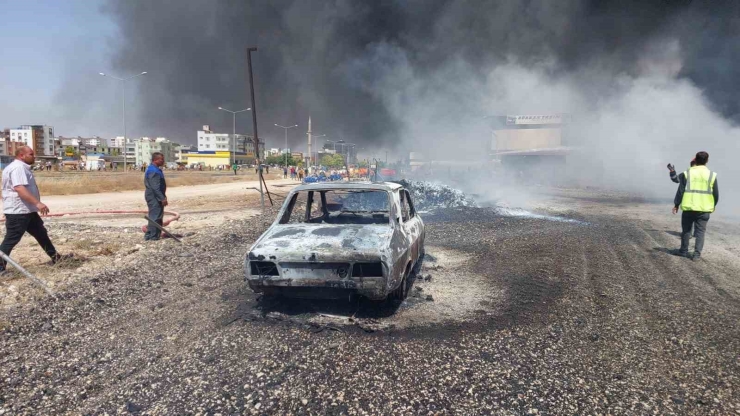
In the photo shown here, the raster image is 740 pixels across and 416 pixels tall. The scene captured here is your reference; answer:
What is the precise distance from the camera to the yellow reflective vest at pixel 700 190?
6426 millimetres

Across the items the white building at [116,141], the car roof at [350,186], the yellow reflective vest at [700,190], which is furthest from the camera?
the white building at [116,141]

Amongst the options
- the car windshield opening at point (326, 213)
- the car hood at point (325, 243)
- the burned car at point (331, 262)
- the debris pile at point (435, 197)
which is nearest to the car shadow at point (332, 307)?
the burned car at point (331, 262)

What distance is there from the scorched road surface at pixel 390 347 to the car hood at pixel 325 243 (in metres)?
0.61

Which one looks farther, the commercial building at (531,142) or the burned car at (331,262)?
the commercial building at (531,142)

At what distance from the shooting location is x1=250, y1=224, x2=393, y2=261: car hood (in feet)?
12.3

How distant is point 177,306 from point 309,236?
156 cm

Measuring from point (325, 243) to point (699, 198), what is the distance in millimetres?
5910

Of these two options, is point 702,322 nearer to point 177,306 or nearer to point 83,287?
point 177,306

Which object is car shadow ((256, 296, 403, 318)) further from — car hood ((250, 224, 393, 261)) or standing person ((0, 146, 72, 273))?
standing person ((0, 146, 72, 273))

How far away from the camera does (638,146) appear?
92.9ft

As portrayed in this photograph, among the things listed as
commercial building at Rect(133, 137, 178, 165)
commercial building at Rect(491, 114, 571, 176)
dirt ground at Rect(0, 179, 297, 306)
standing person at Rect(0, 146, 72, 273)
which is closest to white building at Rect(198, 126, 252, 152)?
commercial building at Rect(133, 137, 178, 165)

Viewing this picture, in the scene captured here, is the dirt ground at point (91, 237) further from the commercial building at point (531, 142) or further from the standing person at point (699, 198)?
the commercial building at point (531, 142)

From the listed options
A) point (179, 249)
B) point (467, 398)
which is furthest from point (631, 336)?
point (179, 249)

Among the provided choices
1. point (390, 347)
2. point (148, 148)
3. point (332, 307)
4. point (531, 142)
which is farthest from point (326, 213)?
A: point (148, 148)
